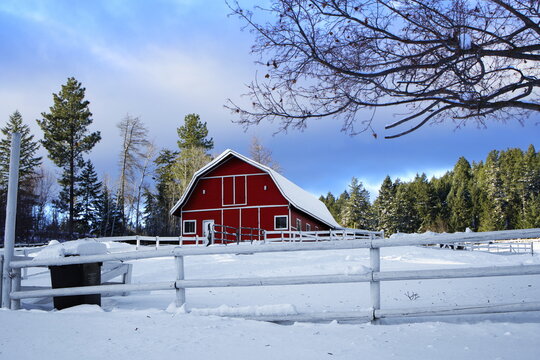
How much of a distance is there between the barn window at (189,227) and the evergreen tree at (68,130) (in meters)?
17.3

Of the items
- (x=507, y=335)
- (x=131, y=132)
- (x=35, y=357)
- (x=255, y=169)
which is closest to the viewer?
(x=35, y=357)

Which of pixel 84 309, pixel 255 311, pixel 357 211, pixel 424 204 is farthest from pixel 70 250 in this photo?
pixel 424 204

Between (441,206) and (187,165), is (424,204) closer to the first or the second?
(441,206)

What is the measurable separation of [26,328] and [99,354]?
1558mm

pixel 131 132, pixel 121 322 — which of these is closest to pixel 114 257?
pixel 121 322

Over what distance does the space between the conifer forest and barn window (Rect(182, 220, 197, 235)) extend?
13.6m

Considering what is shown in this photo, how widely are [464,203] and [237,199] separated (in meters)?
59.2

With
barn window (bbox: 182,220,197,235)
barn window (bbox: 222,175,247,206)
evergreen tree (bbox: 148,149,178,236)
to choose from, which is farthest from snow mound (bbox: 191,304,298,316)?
evergreen tree (bbox: 148,149,178,236)

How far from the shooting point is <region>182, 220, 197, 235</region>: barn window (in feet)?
104

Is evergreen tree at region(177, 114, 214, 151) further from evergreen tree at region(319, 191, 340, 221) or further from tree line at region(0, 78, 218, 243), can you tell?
evergreen tree at region(319, 191, 340, 221)

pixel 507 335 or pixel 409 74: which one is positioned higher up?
pixel 409 74

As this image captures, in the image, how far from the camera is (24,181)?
46.7 meters

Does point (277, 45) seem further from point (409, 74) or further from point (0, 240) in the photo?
point (0, 240)

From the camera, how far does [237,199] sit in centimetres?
3091
